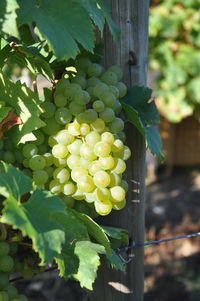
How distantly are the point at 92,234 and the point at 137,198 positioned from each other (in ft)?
0.70

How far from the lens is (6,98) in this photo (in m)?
0.89

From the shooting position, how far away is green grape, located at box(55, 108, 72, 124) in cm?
89

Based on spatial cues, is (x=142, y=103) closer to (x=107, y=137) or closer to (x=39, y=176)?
(x=107, y=137)

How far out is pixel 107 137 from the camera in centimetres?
87

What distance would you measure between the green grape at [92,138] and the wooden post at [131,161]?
0.62 ft

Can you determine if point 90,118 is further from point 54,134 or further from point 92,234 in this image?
point 92,234

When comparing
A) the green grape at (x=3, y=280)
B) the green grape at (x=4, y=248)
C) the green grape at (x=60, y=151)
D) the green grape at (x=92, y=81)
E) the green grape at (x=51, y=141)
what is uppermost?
the green grape at (x=92, y=81)

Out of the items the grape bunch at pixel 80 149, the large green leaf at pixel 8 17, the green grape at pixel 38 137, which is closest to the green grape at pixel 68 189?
the grape bunch at pixel 80 149

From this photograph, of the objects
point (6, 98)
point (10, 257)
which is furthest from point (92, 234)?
point (6, 98)

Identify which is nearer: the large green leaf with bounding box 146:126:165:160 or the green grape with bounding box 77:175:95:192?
the green grape with bounding box 77:175:95:192

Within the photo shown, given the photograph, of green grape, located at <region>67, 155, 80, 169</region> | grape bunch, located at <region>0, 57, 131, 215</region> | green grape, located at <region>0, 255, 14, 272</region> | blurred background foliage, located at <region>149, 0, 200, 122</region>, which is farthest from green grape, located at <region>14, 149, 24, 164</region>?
blurred background foliage, located at <region>149, 0, 200, 122</region>

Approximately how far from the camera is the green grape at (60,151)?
0.88m

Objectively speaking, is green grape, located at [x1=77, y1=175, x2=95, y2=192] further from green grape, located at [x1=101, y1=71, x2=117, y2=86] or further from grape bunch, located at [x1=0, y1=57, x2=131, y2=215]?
green grape, located at [x1=101, y1=71, x2=117, y2=86]

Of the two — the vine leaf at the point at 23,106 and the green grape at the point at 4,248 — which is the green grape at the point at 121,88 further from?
the green grape at the point at 4,248
